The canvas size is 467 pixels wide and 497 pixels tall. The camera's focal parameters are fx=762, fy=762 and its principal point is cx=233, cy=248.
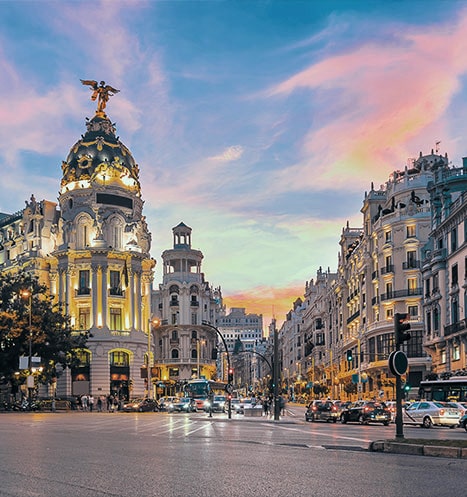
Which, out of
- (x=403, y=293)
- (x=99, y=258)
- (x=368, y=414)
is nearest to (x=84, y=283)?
(x=99, y=258)

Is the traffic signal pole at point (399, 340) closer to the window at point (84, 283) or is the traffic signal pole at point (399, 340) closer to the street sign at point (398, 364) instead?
the street sign at point (398, 364)

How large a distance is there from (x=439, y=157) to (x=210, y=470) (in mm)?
74680

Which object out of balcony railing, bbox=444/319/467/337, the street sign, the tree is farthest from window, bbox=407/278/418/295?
the street sign

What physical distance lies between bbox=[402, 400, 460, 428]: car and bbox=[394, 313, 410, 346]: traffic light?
59.8ft

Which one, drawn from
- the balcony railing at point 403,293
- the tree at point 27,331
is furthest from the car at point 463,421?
the tree at point 27,331

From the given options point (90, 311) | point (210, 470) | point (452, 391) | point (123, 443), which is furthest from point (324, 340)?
point (210, 470)

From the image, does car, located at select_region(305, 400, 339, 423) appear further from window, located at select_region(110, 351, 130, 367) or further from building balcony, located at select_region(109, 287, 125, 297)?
building balcony, located at select_region(109, 287, 125, 297)

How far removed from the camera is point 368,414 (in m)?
43.5

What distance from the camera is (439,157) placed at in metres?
84.2

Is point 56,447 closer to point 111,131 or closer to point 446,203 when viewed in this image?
point 446,203

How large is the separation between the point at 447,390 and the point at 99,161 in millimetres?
63216

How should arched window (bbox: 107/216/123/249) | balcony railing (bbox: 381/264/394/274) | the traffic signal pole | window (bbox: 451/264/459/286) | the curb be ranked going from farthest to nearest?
arched window (bbox: 107/216/123/249) < balcony railing (bbox: 381/264/394/274) < window (bbox: 451/264/459/286) < the traffic signal pole < the curb

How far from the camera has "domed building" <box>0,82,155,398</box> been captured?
93000mm

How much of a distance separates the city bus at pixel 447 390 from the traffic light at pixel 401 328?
2513 cm
